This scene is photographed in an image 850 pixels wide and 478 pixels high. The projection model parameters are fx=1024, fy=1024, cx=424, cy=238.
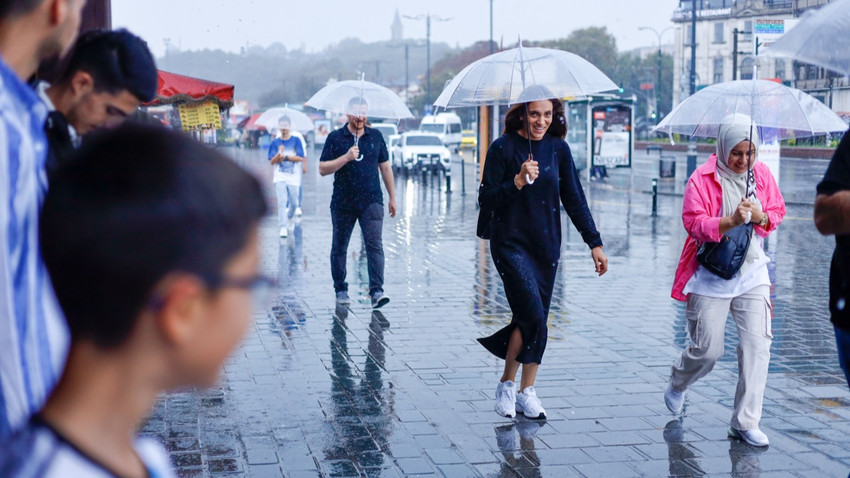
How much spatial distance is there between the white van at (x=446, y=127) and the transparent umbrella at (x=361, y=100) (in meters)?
44.7

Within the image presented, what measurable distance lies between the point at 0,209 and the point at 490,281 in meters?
9.42

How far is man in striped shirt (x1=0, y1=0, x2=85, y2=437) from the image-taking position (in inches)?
62.6

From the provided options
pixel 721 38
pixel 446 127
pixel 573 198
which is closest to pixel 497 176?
pixel 573 198

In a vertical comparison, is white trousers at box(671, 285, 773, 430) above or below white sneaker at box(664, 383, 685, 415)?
above

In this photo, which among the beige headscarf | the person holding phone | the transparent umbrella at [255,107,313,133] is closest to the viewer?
the beige headscarf

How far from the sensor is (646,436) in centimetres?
532

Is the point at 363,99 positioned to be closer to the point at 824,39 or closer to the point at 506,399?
the point at 506,399

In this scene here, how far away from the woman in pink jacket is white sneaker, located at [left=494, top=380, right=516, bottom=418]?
91 centimetres

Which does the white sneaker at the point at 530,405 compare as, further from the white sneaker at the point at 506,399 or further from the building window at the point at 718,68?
the building window at the point at 718,68

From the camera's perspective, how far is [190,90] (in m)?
8.02

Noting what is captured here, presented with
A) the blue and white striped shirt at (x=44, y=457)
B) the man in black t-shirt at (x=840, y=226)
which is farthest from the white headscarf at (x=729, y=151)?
the blue and white striped shirt at (x=44, y=457)

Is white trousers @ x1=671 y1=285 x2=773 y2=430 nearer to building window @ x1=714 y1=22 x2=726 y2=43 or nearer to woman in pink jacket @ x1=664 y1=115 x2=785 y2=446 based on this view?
woman in pink jacket @ x1=664 y1=115 x2=785 y2=446

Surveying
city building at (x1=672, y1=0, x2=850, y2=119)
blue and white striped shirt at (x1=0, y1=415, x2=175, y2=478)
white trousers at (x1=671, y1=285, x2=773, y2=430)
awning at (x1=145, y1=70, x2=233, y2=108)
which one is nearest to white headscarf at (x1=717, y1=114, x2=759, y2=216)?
white trousers at (x1=671, y1=285, x2=773, y2=430)

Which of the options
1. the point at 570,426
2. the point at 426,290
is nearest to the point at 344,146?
the point at 426,290
